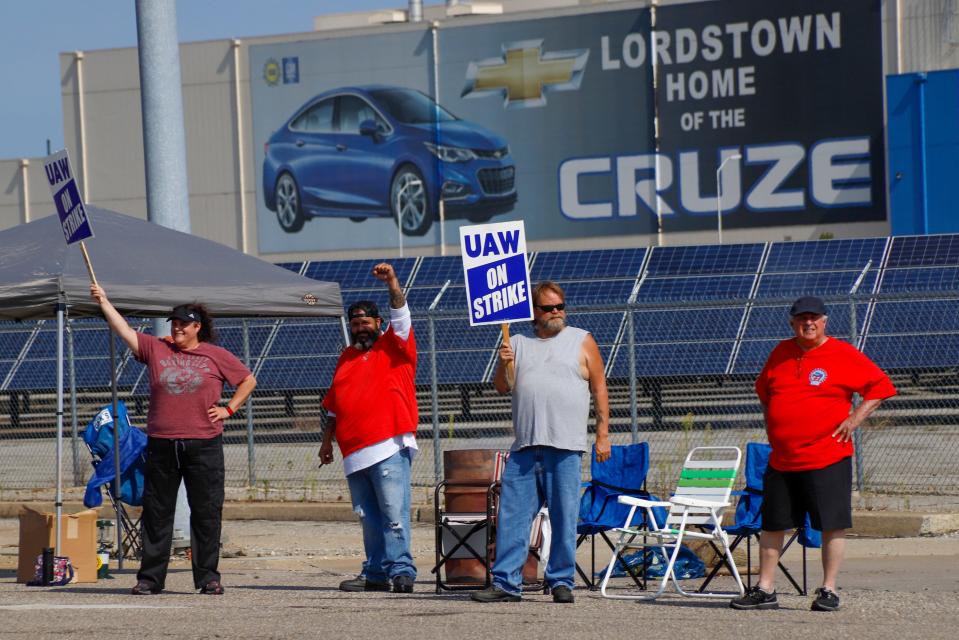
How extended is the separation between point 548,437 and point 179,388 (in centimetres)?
257

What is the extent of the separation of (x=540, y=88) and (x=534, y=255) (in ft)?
83.6

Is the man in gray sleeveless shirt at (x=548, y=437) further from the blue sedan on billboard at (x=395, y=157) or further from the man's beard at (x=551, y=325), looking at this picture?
the blue sedan on billboard at (x=395, y=157)

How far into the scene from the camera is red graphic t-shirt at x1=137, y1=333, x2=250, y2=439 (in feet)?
32.7

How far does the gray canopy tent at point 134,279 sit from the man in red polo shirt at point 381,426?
1859mm

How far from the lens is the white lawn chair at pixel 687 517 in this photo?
9.50m

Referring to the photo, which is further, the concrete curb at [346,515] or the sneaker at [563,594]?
the concrete curb at [346,515]

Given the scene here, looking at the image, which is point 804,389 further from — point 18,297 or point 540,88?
point 540,88

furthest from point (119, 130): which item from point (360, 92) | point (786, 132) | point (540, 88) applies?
point (786, 132)

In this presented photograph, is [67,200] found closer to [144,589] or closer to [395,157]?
[144,589]

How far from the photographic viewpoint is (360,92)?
53594 millimetres

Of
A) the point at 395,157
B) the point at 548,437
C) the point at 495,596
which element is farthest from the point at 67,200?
the point at 395,157

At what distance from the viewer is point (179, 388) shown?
998 cm

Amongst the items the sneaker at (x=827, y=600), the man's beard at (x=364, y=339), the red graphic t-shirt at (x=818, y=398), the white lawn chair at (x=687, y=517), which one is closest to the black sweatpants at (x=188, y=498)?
the man's beard at (x=364, y=339)

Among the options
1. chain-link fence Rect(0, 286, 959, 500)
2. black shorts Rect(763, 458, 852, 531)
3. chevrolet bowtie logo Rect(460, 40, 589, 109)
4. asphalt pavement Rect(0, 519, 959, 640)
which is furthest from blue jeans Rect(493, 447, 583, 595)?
chevrolet bowtie logo Rect(460, 40, 589, 109)
